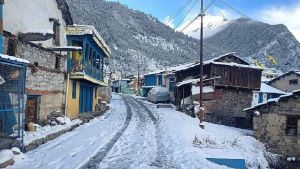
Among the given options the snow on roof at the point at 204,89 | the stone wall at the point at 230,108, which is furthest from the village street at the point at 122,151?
the snow on roof at the point at 204,89

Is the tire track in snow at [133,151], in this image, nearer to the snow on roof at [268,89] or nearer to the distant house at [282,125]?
the distant house at [282,125]

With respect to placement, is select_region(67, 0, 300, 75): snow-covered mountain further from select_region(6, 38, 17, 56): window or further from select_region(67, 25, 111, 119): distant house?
select_region(6, 38, 17, 56): window

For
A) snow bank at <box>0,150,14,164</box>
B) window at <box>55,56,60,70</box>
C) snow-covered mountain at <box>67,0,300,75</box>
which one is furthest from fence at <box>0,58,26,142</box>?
snow-covered mountain at <box>67,0,300,75</box>

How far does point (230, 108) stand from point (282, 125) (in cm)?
995

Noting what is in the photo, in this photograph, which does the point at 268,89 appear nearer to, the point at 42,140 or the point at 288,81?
the point at 288,81

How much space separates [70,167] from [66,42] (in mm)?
13765

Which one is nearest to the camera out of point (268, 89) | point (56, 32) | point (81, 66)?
point (56, 32)

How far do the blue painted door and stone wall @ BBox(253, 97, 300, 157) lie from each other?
1274 centimetres

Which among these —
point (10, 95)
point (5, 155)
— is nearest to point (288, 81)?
point (10, 95)

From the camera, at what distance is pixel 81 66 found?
22.0 m

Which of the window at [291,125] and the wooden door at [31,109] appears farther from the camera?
the window at [291,125]

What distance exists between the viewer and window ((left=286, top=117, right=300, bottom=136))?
24298mm

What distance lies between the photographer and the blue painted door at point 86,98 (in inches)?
1041

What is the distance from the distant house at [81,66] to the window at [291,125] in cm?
1387
